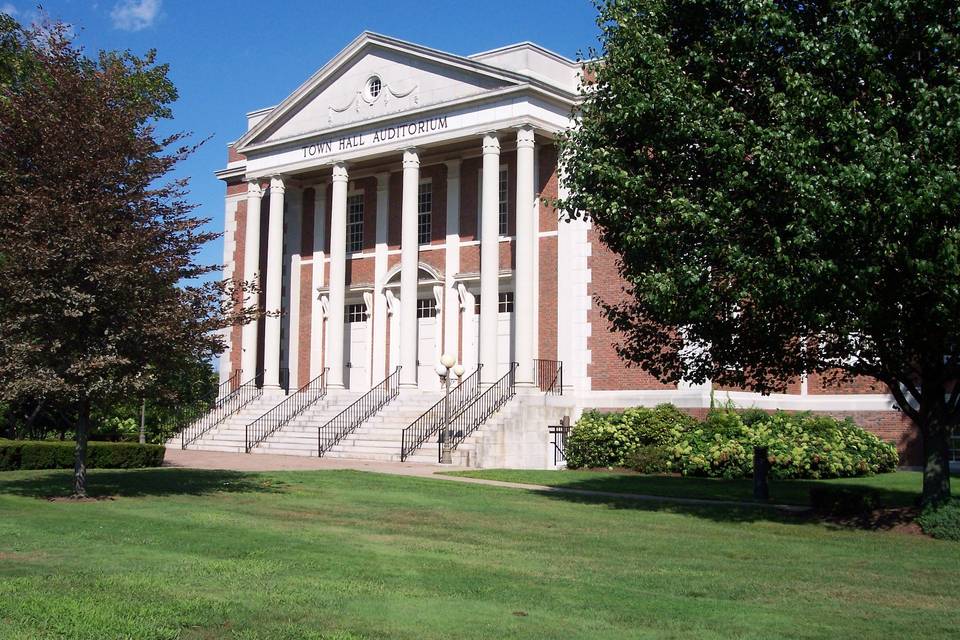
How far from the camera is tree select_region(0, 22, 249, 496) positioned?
47.8 ft

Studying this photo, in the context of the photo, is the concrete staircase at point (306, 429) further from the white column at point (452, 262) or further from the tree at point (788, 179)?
Answer: the tree at point (788, 179)

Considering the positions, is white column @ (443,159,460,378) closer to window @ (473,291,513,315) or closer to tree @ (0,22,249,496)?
window @ (473,291,513,315)

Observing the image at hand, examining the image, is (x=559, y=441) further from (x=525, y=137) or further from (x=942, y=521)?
(x=942, y=521)

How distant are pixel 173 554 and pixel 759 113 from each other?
374 inches

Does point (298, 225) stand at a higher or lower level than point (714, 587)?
higher

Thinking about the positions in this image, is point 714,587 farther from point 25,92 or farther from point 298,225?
point 298,225

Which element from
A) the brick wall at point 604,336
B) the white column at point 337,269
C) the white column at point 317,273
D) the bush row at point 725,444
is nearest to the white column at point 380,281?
the white column at point 337,269

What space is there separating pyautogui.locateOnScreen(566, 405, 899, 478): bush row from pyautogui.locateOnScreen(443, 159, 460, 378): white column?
19.9 ft

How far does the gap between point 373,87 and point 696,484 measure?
17.0 metres

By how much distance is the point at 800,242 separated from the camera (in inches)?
467

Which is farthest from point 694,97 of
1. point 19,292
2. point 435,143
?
point 435,143

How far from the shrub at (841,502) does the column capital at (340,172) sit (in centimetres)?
1961

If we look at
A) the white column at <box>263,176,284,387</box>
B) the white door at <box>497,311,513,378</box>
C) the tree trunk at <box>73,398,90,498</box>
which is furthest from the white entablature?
the tree trunk at <box>73,398,90,498</box>

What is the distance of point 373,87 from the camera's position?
102ft
